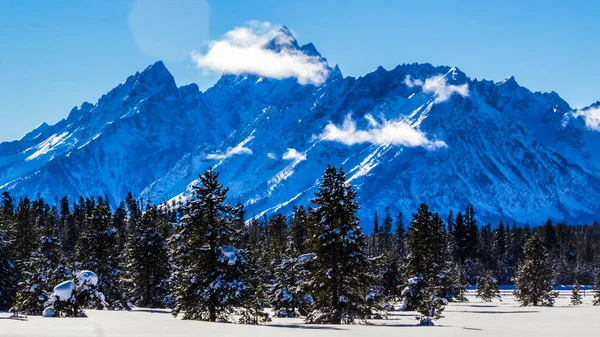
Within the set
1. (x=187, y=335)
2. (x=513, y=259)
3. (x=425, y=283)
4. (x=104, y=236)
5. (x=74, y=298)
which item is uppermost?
(x=513, y=259)

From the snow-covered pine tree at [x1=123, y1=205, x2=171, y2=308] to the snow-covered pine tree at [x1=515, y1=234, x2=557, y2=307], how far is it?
43.6 metres

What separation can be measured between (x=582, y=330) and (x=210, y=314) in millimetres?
21456

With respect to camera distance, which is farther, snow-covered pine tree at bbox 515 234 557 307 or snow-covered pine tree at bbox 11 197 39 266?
snow-covered pine tree at bbox 515 234 557 307

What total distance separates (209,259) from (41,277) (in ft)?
48.8

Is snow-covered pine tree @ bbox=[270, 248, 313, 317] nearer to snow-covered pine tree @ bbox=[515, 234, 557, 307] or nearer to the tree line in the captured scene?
the tree line

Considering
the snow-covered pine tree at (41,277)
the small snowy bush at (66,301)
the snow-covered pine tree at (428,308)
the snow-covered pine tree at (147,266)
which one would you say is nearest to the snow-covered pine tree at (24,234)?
the snow-covered pine tree at (147,266)

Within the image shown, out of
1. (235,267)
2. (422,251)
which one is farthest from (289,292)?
(422,251)

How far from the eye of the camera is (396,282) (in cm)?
10175

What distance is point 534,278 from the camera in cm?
8381

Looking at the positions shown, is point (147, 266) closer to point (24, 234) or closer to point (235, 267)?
point (24, 234)

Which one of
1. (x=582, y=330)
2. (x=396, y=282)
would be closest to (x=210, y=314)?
(x=582, y=330)

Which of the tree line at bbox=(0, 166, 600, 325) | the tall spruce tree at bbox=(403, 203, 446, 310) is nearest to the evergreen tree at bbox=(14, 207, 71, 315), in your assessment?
the tree line at bbox=(0, 166, 600, 325)

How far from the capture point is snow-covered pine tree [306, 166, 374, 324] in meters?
44.5

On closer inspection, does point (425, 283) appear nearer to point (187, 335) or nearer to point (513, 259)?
point (187, 335)
